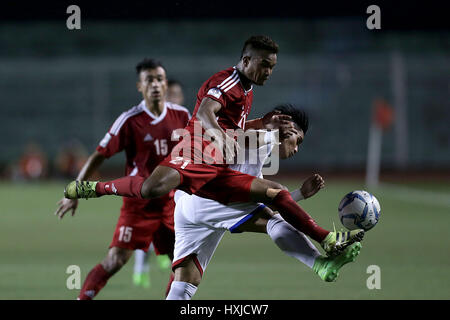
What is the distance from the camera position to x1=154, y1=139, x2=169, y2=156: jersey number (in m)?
7.37

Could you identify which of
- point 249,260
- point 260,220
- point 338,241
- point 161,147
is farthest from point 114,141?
point 249,260

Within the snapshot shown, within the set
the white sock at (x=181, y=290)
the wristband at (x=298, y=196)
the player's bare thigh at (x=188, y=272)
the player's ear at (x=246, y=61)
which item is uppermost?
the player's ear at (x=246, y=61)

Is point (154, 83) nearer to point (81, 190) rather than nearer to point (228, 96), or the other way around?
point (81, 190)

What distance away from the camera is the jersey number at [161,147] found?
737 centimetres

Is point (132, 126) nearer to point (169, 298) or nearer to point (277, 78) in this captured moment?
point (169, 298)

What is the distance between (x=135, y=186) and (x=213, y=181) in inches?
25.6

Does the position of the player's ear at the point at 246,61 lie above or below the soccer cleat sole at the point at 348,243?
above

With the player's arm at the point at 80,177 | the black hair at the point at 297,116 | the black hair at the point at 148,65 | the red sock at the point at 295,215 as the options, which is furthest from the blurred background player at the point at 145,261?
the red sock at the point at 295,215

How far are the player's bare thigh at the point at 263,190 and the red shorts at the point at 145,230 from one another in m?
1.87

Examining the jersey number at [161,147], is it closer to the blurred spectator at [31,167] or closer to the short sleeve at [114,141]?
the short sleeve at [114,141]

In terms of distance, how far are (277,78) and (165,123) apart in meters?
20.6

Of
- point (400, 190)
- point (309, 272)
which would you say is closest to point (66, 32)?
point (400, 190)

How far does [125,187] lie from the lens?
19.4ft

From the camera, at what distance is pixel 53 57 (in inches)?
1246
